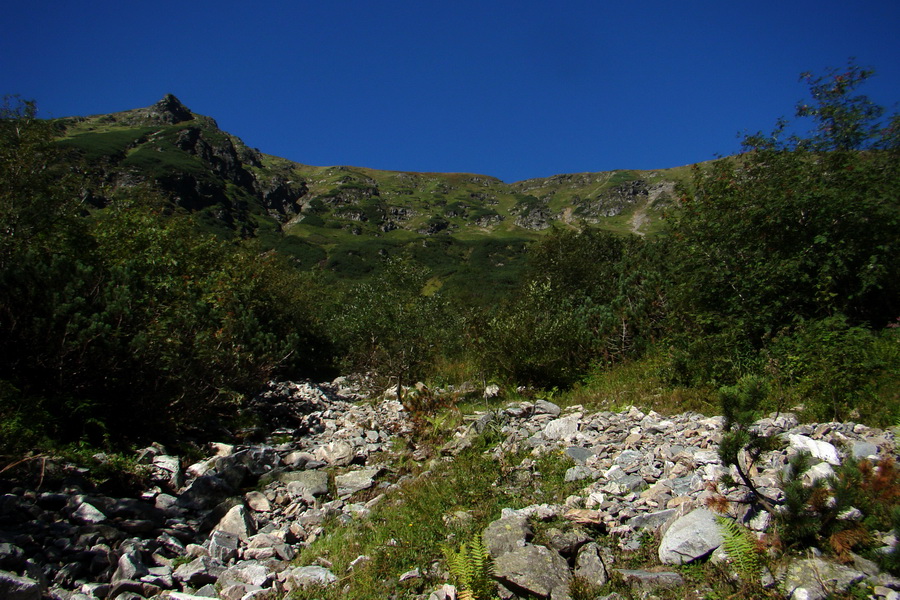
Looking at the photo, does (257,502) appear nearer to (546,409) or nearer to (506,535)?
(506,535)

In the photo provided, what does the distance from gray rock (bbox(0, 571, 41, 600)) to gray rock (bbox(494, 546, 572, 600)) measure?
3.85 m

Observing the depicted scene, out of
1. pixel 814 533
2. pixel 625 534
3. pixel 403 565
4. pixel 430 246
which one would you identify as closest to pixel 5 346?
pixel 403 565

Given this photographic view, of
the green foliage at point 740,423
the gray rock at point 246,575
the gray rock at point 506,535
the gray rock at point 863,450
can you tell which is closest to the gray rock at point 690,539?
the green foliage at point 740,423

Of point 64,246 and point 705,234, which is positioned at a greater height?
point 64,246

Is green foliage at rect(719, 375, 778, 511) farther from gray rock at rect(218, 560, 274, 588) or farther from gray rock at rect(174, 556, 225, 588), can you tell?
gray rock at rect(174, 556, 225, 588)

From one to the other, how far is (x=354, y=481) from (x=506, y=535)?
3652 mm

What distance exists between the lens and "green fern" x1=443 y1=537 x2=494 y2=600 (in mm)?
3781

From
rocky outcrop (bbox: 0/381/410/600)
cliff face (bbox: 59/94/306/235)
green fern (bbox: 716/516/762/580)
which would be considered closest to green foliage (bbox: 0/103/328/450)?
rocky outcrop (bbox: 0/381/410/600)

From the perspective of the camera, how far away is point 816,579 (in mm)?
3309

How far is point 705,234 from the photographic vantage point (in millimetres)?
12109

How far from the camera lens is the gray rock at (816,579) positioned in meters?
3.22

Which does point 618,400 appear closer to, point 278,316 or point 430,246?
point 278,316

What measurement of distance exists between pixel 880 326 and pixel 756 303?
9.58 ft

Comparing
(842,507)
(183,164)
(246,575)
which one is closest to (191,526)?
(246,575)
